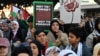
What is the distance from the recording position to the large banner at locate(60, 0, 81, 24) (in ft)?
41.8

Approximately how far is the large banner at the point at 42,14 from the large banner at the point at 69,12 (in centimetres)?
97

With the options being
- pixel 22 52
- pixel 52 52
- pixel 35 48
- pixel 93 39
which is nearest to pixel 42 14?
pixel 93 39

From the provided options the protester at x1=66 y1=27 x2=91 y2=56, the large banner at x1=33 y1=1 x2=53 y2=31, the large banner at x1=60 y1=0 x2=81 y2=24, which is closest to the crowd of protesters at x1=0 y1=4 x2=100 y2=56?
the protester at x1=66 y1=27 x2=91 y2=56

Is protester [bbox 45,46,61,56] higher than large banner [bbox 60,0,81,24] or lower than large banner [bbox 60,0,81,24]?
higher

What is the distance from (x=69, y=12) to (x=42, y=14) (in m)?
1.29

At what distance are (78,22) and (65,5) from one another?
2.18ft

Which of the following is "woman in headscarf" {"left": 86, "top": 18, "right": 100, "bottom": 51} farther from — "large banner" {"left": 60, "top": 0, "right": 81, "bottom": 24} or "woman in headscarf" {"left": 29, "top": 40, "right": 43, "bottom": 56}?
"large banner" {"left": 60, "top": 0, "right": 81, "bottom": 24}

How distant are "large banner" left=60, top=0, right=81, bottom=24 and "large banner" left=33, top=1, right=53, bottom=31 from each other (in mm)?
972

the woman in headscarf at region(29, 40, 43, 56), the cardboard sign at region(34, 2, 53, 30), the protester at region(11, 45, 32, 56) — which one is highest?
the protester at region(11, 45, 32, 56)

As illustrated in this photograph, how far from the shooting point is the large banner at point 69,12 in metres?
12.7

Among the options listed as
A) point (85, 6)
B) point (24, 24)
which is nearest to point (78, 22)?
point (24, 24)

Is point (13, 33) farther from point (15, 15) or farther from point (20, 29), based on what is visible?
point (15, 15)

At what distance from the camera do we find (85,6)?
135 ft

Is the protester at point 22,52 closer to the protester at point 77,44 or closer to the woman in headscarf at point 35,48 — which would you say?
the woman in headscarf at point 35,48
